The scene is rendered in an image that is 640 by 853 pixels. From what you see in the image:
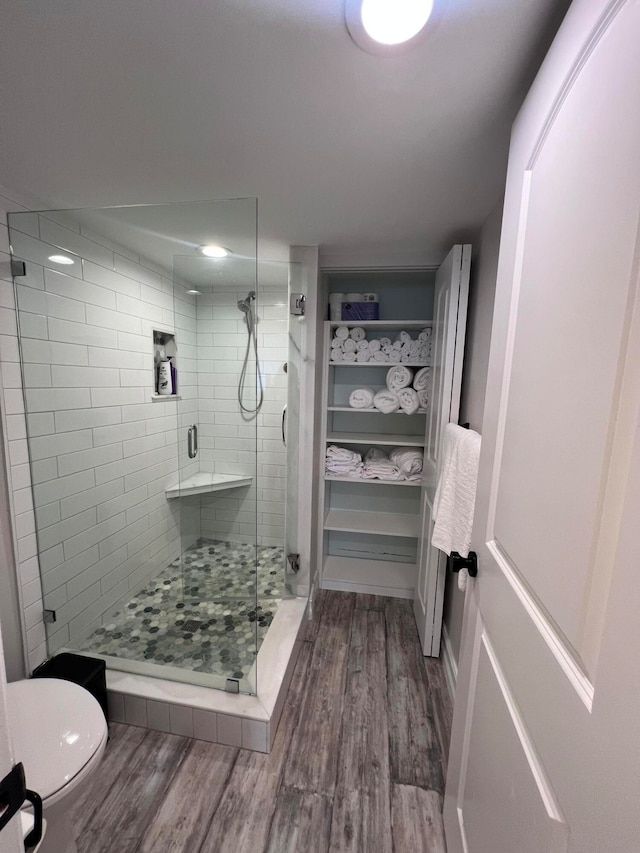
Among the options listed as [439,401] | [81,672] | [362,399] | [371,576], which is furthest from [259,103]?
[371,576]

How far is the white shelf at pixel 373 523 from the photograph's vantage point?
2.31m

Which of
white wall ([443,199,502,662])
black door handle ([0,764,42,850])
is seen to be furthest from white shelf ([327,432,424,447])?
black door handle ([0,764,42,850])

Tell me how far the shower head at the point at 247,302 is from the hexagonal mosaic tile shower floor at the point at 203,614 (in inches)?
54.8

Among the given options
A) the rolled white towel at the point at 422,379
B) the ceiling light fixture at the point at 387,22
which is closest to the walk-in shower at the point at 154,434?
the ceiling light fixture at the point at 387,22

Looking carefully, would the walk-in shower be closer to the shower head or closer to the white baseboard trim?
the shower head

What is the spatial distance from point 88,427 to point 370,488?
1.90 metres

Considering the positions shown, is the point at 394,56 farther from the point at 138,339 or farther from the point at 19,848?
the point at 138,339

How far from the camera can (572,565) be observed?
0.50m

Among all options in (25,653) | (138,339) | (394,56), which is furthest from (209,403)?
(394,56)

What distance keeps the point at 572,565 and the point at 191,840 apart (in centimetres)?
150

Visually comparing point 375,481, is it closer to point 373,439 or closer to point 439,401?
point 373,439

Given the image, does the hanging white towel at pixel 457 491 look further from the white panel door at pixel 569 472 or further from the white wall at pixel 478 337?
the white panel door at pixel 569 472

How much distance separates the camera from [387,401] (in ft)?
7.23

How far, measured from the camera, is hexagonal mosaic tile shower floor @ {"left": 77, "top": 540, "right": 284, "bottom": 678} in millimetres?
1647
